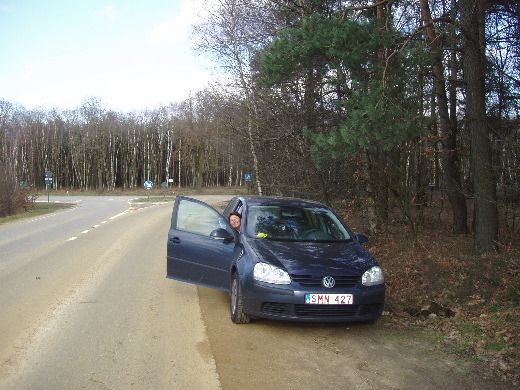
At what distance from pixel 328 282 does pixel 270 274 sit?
0.64m

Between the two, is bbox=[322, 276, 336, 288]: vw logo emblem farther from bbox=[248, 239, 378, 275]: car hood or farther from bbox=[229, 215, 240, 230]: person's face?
bbox=[229, 215, 240, 230]: person's face

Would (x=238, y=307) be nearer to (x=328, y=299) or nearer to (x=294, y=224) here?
(x=328, y=299)

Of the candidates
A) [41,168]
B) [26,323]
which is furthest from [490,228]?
[41,168]

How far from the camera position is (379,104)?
28.3 ft

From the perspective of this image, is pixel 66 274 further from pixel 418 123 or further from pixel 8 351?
pixel 418 123

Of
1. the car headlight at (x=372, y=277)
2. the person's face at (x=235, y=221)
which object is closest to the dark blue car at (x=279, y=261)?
the car headlight at (x=372, y=277)

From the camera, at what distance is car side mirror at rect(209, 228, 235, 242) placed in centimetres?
648

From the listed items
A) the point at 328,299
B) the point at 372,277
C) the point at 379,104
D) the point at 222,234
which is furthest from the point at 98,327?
the point at 379,104

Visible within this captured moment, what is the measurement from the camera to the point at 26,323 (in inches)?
231

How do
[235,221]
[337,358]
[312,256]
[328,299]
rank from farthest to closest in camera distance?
[235,221] → [312,256] → [328,299] → [337,358]

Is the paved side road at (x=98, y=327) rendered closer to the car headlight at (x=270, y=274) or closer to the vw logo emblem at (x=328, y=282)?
the car headlight at (x=270, y=274)

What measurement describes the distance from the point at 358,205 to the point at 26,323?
8.08 m

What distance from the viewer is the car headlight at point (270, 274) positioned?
547 centimetres

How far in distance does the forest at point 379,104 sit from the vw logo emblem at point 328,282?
3.79 m
